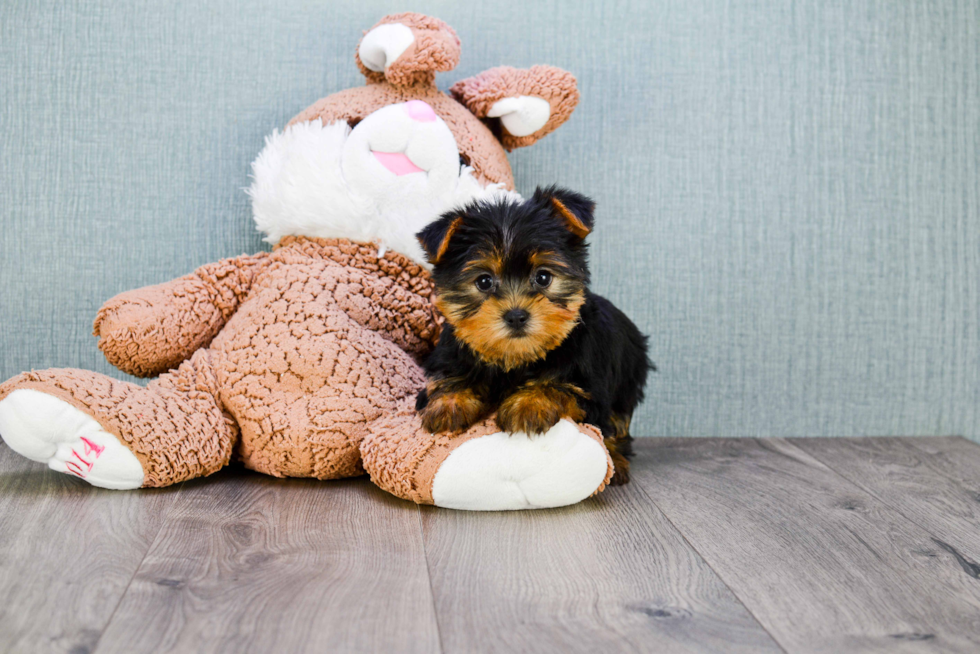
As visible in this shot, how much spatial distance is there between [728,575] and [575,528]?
37cm

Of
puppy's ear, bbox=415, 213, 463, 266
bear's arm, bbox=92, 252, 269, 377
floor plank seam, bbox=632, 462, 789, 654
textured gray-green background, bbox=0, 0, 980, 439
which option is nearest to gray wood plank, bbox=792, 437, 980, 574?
textured gray-green background, bbox=0, 0, 980, 439

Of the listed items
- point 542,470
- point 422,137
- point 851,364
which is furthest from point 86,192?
point 851,364

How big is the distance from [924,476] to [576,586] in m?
1.47

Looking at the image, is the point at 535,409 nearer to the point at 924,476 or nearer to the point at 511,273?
the point at 511,273

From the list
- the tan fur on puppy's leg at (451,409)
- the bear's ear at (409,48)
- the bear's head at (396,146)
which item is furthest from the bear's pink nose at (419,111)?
the tan fur on puppy's leg at (451,409)

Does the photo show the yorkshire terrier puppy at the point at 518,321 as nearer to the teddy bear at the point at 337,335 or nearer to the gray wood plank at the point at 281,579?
the teddy bear at the point at 337,335

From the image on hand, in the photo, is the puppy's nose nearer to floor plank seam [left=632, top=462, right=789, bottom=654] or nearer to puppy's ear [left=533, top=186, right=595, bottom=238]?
puppy's ear [left=533, top=186, right=595, bottom=238]

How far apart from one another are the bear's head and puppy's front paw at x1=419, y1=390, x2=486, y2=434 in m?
0.55

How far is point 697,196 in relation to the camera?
282 cm

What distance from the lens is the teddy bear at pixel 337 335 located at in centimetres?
190

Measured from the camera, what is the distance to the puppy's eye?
1813mm

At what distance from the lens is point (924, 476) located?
7.95 ft

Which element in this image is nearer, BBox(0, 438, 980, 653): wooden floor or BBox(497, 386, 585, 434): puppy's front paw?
BBox(0, 438, 980, 653): wooden floor

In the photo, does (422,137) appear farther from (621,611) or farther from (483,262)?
(621,611)
